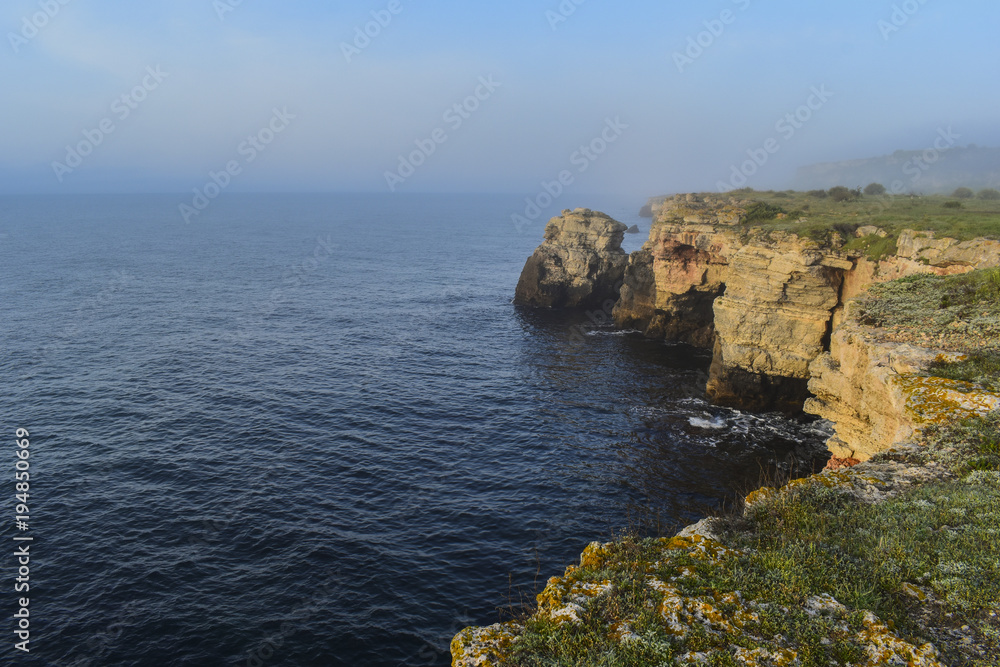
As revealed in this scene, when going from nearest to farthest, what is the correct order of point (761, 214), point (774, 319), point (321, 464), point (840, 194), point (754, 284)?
1. point (321, 464)
2. point (774, 319)
3. point (754, 284)
4. point (761, 214)
5. point (840, 194)

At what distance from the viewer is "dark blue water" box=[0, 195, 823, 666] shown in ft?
75.8

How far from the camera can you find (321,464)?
1385 inches

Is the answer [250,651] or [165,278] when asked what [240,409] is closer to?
[250,651]

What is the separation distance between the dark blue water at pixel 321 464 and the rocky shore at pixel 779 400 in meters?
6.18

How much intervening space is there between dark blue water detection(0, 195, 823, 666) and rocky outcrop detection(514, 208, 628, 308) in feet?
19.7

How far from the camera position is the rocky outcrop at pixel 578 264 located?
76250 millimetres

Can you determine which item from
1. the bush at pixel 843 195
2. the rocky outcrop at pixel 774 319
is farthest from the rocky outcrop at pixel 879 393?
the bush at pixel 843 195

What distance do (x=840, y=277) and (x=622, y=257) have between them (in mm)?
36743

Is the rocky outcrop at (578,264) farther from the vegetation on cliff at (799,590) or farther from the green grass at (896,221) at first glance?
the vegetation on cliff at (799,590)

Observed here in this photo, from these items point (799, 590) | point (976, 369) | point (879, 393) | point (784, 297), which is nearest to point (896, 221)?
point (784, 297)

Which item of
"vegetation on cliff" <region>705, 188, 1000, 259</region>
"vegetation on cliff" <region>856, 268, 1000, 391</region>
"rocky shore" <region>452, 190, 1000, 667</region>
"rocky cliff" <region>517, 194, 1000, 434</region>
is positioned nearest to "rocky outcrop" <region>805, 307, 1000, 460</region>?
"rocky shore" <region>452, 190, 1000, 667</region>

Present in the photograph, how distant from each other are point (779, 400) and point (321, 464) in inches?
1384

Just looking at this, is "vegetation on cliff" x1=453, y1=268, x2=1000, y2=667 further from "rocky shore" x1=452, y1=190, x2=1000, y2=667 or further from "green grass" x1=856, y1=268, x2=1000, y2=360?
"green grass" x1=856, y1=268, x2=1000, y2=360

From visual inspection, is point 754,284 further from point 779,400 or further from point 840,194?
point 840,194
